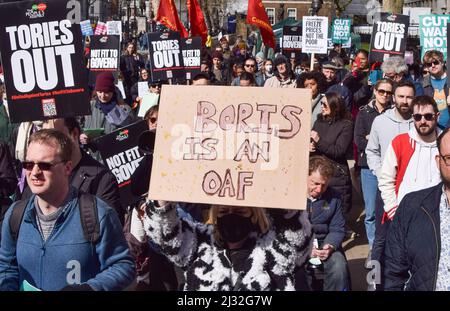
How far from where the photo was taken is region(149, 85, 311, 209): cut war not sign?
3.28 m

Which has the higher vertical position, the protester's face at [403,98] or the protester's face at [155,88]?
the protester's face at [403,98]

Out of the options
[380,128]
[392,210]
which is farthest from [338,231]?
[380,128]

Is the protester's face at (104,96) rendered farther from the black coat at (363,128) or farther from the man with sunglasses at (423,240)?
the man with sunglasses at (423,240)

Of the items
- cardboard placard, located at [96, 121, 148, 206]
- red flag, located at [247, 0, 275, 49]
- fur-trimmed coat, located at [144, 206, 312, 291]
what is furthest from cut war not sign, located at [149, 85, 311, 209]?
red flag, located at [247, 0, 275, 49]

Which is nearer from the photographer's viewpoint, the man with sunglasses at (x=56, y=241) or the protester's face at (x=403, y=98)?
the man with sunglasses at (x=56, y=241)

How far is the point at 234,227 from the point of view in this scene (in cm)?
350

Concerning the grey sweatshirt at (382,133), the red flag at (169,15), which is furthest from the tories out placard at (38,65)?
the red flag at (169,15)

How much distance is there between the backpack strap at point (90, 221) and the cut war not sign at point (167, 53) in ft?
27.6

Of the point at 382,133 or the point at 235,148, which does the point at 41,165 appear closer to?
the point at 235,148

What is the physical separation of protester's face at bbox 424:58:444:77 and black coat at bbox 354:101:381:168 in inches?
83.0

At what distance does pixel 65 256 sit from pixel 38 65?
1868 millimetres

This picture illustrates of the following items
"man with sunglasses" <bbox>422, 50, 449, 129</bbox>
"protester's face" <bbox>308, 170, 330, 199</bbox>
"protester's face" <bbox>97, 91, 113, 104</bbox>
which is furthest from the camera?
"man with sunglasses" <bbox>422, 50, 449, 129</bbox>

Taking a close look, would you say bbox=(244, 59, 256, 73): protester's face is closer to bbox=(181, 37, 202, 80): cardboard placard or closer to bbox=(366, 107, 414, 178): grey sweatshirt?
bbox=(181, 37, 202, 80): cardboard placard

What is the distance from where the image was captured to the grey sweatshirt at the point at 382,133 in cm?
617
